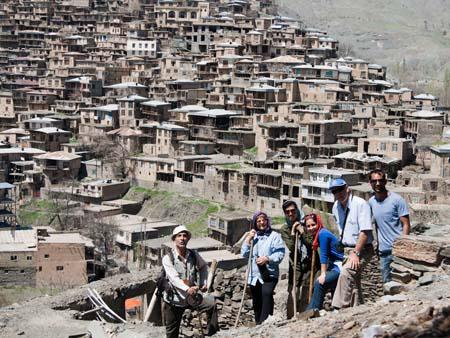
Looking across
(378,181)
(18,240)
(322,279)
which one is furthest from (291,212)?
(18,240)

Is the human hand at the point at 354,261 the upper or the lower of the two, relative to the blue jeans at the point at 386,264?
upper

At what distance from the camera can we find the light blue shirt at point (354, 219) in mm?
8078

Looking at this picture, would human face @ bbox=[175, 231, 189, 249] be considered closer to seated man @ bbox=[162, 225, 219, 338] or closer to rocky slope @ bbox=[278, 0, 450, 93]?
seated man @ bbox=[162, 225, 219, 338]

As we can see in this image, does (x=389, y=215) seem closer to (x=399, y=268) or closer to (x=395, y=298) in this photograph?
(x=399, y=268)

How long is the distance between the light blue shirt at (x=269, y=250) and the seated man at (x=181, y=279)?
627mm

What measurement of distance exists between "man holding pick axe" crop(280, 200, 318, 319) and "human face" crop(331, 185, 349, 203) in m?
0.51

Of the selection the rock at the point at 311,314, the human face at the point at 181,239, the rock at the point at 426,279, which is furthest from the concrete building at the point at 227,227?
the rock at the point at 311,314

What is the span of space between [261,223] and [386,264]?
1.60 metres

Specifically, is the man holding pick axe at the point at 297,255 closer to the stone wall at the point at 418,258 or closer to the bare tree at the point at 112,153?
the stone wall at the point at 418,258

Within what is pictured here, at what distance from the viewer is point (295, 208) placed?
8.41 metres

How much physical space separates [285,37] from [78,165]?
21.9m

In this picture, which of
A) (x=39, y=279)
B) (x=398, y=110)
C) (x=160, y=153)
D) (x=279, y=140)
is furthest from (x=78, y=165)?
→ (x=398, y=110)

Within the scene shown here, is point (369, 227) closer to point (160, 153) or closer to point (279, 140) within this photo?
point (279, 140)

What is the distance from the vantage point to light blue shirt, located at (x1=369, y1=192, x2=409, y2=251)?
8.68 meters
